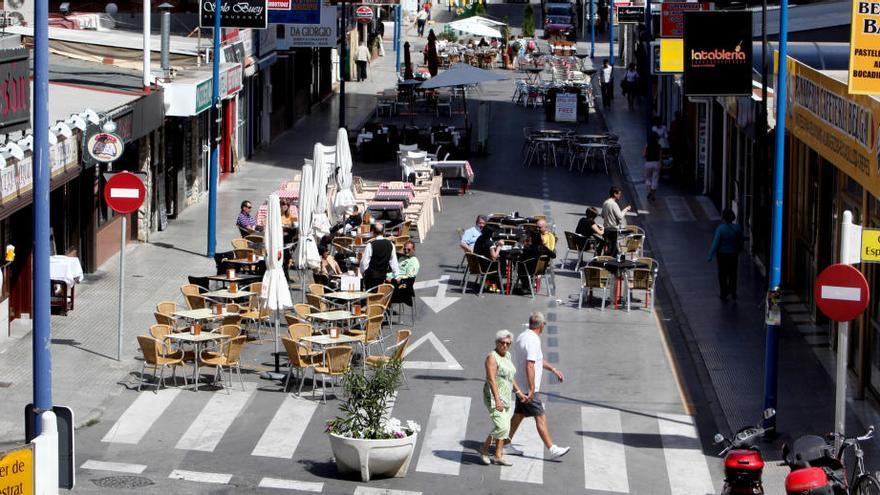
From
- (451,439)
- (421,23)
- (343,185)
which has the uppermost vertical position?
(421,23)

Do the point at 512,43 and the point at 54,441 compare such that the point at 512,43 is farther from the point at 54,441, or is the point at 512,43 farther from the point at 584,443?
A: the point at 54,441

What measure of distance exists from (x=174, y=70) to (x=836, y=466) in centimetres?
2367

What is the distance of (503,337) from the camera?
1723 centimetres

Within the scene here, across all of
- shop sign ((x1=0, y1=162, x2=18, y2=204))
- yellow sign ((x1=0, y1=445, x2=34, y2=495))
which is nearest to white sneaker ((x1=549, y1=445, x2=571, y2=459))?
shop sign ((x1=0, y1=162, x2=18, y2=204))

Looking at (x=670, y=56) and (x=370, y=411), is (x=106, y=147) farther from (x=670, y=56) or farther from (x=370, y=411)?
(x=670, y=56)


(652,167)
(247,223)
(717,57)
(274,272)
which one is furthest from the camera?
(652,167)

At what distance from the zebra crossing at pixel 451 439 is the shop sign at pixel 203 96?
12841 mm

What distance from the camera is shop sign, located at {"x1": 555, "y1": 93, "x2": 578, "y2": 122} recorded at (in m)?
53.4

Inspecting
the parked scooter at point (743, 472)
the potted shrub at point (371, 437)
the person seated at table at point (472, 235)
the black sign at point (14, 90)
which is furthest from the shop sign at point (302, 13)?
the parked scooter at point (743, 472)

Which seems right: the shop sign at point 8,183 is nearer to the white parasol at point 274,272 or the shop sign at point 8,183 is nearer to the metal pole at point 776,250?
the white parasol at point 274,272

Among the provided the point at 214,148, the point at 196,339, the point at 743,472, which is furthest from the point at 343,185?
the point at 743,472

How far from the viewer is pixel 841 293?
15742 mm

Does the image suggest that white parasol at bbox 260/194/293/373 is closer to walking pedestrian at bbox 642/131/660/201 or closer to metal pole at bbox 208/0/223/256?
metal pole at bbox 208/0/223/256

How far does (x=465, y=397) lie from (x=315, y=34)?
93.5ft
